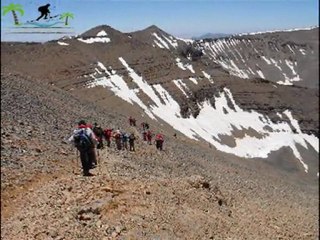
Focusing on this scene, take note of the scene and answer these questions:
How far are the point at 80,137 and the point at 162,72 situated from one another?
81607 millimetres

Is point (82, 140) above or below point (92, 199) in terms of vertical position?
above

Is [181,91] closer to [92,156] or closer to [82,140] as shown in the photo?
[92,156]

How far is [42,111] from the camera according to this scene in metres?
24.8

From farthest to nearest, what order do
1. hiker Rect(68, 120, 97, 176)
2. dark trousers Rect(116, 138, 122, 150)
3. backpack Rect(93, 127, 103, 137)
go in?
1. dark trousers Rect(116, 138, 122, 150)
2. backpack Rect(93, 127, 103, 137)
3. hiker Rect(68, 120, 97, 176)

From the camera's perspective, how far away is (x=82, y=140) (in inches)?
626

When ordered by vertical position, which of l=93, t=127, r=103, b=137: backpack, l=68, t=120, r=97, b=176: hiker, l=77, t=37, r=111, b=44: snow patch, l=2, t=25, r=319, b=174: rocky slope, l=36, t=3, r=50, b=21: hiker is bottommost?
l=2, t=25, r=319, b=174: rocky slope

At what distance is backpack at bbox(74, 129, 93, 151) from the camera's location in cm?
1575

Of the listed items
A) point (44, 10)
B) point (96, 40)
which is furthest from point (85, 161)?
point (96, 40)

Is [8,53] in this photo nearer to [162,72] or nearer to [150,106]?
[150,106]

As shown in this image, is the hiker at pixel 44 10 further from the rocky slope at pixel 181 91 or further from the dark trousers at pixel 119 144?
the rocky slope at pixel 181 91

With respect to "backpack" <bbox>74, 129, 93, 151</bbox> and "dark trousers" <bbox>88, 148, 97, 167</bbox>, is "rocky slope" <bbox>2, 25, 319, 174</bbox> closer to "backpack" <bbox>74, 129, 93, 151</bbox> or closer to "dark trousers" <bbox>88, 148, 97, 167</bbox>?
"dark trousers" <bbox>88, 148, 97, 167</bbox>

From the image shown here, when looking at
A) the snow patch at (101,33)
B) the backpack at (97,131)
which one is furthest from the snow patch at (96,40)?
the backpack at (97,131)

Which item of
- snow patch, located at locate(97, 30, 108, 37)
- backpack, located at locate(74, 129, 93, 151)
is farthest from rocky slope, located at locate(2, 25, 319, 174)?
backpack, located at locate(74, 129, 93, 151)

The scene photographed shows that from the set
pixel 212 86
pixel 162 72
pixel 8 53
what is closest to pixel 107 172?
pixel 8 53
